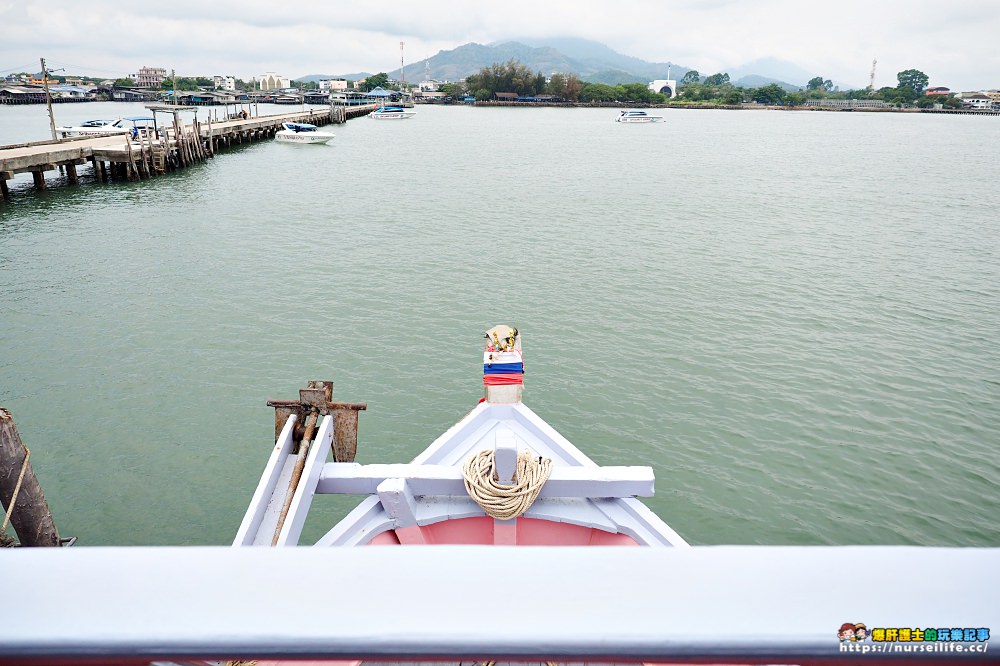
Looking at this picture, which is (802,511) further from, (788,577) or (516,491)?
(788,577)

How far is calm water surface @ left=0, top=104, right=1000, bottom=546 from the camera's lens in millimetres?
9586

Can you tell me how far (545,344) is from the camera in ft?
47.2

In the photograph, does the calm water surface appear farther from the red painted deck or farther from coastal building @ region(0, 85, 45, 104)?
coastal building @ region(0, 85, 45, 104)

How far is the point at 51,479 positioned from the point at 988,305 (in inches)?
866

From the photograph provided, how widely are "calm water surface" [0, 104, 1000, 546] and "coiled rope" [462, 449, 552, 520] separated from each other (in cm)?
422

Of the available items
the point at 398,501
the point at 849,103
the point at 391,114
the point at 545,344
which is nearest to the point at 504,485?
the point at 398,501

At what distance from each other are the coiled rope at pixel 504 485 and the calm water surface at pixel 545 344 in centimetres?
422

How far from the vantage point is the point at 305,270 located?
1959cm

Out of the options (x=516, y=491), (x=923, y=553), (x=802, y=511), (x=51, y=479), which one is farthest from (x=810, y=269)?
(x=923, y=553)

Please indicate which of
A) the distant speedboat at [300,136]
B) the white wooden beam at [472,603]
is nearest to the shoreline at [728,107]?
the distant speedboat at [300,136]

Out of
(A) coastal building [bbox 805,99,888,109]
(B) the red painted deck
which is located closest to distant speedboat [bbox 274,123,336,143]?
(B) the red painted deck

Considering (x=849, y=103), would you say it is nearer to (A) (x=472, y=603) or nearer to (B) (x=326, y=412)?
(B) (x=326, y=412)

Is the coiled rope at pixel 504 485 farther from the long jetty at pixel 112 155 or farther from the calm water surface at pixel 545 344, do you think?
the long jetty at pixel 112 155

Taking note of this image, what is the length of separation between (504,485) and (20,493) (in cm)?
469
